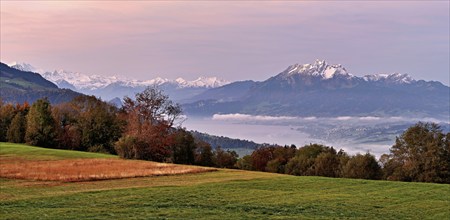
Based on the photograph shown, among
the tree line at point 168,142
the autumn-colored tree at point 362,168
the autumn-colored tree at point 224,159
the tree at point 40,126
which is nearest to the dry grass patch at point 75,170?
the tree line at point 168,142

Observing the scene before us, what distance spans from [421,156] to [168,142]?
41.9 m

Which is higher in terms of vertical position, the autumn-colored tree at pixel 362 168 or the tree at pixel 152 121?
the tree at pixel 152 121

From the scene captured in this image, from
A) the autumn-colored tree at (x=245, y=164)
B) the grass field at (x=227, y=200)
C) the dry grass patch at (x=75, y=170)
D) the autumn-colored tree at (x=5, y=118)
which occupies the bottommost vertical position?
the grass field at (x=227, y=200)

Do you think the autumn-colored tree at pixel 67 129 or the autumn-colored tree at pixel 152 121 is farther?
the autumn-colored tree at pixel 67 129

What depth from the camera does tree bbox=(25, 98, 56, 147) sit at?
101 meters

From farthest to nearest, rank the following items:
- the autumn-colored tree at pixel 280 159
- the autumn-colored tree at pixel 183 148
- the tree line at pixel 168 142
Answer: the autumn-colored tree at pixel 280 159 < the autumn-colored tree at pixel 183 148 < the tree line at pixel 168 142

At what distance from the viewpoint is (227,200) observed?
35.3 meters

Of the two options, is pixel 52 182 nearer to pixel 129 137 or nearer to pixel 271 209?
pixel 271 209

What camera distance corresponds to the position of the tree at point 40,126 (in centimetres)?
10088

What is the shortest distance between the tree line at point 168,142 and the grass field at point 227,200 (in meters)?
34.6

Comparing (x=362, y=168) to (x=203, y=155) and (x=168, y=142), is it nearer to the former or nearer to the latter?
(x=203, y=155)

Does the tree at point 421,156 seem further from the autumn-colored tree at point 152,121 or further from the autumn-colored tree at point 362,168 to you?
the autumn-colored tree at point 152,121

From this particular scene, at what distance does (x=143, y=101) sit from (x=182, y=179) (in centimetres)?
4886

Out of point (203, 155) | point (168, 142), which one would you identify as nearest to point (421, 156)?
point (168, 142)
